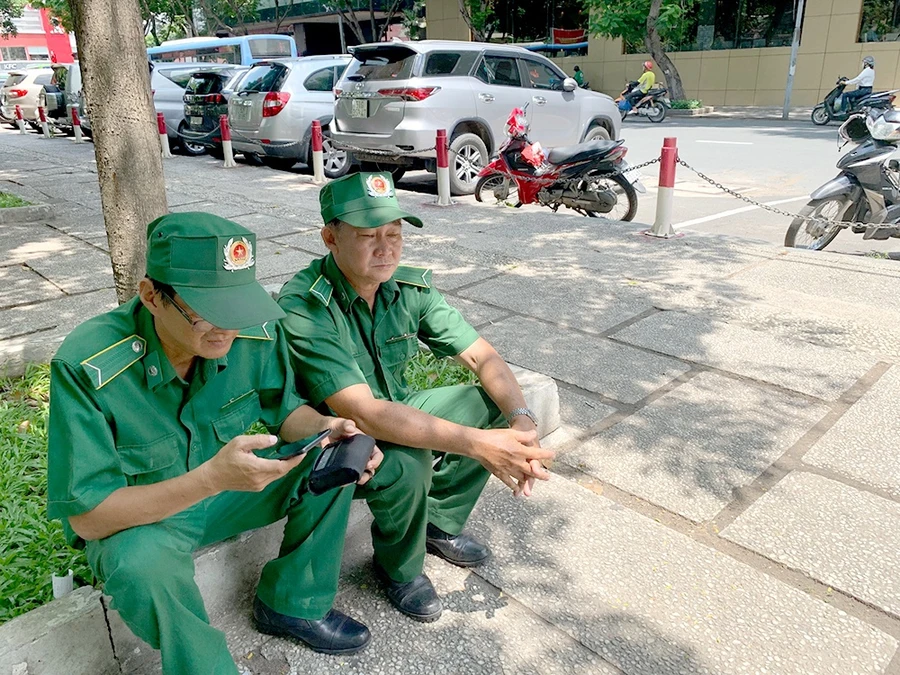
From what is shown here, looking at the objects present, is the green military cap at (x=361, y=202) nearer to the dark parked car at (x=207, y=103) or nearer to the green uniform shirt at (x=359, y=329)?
the green uniform shirt at (x=359, y=329)

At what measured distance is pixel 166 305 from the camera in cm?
173

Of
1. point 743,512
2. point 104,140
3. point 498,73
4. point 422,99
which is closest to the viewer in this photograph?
point 743,512

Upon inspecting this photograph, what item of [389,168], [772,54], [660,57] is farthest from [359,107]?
[772,54]

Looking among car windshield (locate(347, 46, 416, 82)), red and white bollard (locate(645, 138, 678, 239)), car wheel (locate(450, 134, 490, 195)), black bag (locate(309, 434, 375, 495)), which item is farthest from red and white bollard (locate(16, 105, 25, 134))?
black bag (locate(309, 434, 375, 495))

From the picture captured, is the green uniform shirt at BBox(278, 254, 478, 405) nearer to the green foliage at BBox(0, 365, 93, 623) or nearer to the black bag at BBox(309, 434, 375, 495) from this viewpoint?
the black bag at BBox(309, 434, 375, 495)

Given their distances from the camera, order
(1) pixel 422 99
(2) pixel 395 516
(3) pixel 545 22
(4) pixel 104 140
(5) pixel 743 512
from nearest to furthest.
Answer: (2) pixel 395 516 < (5) pixel 743 512 < (4) pixel 104 140 < (1) pixel 422 99 < (3) pixel 545 22

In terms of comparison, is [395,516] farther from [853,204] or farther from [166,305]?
[853,204]

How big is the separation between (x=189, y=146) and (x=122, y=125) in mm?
10648

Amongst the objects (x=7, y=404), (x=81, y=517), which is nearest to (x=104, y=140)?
(x=7, y=404)

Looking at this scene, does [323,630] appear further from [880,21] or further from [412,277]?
[880,21]

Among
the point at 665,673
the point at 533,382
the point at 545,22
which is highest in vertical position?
the point at 545,22

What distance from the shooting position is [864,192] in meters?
6.07

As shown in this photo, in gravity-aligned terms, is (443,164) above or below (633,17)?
below

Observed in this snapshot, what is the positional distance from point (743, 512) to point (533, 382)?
958 millimetres
